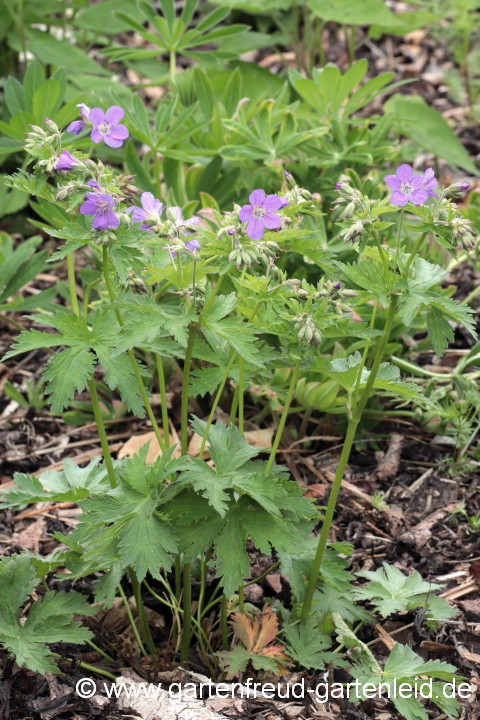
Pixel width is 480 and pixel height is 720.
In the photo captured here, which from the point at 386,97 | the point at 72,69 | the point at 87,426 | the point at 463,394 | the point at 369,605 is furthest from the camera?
the point at 386,97

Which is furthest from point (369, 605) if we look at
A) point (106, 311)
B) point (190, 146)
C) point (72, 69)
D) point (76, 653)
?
point (72, 69)

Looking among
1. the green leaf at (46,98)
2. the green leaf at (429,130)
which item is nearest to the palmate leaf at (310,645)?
the green leaf at (46,98)

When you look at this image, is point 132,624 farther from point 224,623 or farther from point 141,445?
point 141,445

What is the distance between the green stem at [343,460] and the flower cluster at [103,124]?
0.64 meters

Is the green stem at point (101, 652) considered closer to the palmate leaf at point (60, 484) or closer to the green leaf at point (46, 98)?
the palmate leaf at point (60, 484)

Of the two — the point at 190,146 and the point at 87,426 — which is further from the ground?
the point at 190,146

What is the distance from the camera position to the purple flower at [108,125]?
5.38ft

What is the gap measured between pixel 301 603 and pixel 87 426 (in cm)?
113

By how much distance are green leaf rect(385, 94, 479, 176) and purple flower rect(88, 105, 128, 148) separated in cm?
190

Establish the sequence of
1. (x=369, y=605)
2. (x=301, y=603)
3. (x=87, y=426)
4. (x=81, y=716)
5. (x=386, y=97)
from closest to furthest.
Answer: (x=81, y=716)
(x=301, y=603)
(x=369, y=605)
(x=87, y=426)
(x=386, y=97)

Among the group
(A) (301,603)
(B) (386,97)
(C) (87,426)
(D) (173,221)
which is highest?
(D) (173,221)

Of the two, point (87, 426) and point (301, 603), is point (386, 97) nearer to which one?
point (87, 426)

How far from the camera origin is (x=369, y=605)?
82.1 inches
